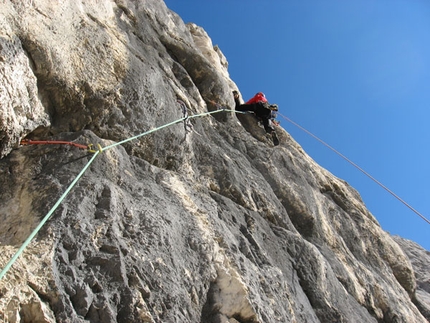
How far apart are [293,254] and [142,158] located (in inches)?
97.4

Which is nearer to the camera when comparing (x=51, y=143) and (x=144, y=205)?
(x=144, y=205)

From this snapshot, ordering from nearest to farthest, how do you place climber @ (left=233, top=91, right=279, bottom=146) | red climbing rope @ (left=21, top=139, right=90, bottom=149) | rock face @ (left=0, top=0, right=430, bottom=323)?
rock face @ (left=0, top=0, right=430, bottom=323) < red climbing rope @ (left=21, top=139, right=90, bottom=149) < climber @ (left=233, top=91, right=279, bottom=146)

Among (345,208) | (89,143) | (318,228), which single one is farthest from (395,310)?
(89,143)

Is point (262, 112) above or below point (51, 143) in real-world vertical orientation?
above

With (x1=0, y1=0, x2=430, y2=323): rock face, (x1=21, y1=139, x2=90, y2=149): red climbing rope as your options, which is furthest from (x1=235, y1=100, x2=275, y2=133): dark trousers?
(x1=21, y1=139, x2=90, y2=149): red climbing rope

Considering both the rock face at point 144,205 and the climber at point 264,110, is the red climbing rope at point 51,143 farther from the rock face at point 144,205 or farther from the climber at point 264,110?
the climber at point 264,110

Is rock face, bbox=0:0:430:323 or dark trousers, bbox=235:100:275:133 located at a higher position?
dark trousers, bbox=235:100:275:133

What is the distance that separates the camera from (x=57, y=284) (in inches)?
134

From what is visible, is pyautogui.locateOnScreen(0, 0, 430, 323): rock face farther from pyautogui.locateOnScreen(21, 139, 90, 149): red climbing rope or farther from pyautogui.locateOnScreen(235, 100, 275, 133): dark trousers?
pyautogui.locateOnScreen(235, 100, 275, 133): dark trousers

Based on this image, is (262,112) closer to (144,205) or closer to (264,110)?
(264,110)

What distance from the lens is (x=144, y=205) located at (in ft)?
15.6

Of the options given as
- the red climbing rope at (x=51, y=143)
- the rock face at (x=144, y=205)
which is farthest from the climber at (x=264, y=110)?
the red climbing rope at (x=51, y=143)

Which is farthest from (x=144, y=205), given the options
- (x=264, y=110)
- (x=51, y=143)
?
(x=264, y=110)

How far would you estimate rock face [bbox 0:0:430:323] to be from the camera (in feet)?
12.3
